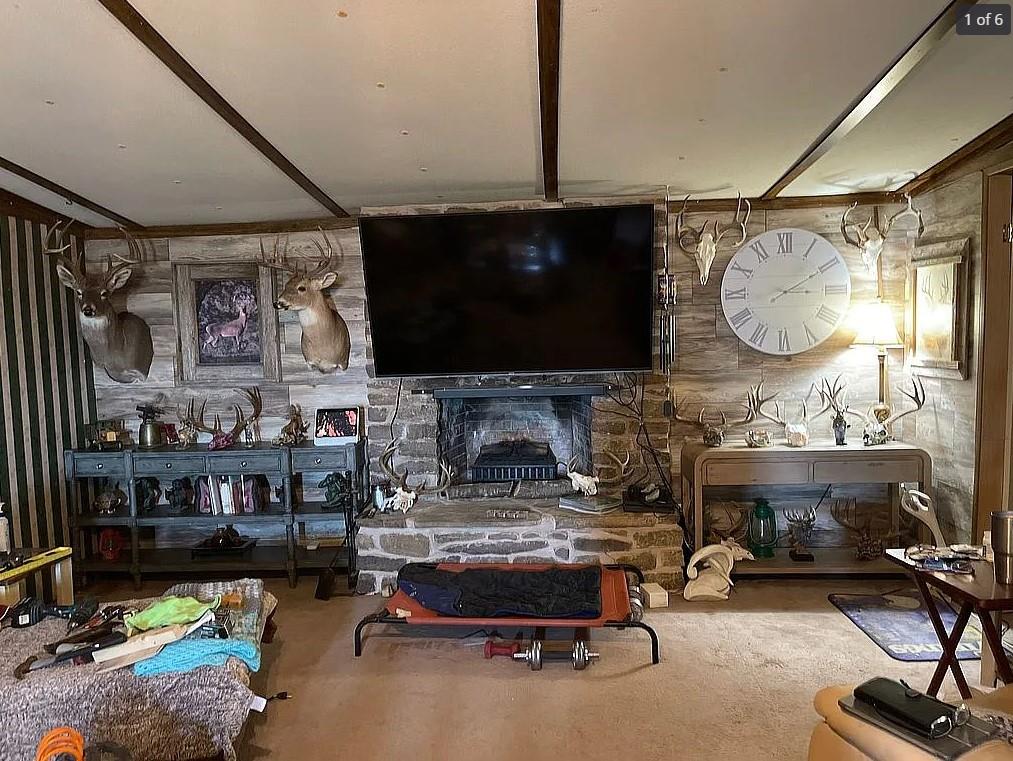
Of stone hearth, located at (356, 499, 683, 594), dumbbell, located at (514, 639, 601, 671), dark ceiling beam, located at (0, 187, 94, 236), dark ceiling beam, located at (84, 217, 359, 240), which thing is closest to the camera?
dumbbell, located at (514, 639, 601, 671)

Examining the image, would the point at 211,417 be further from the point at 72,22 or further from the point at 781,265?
the point at 781,265

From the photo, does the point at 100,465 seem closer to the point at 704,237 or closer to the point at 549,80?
the point at 549,80

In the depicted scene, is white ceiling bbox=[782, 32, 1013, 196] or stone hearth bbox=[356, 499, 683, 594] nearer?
white ceiling bbox=[782, 32, 1013, 196]

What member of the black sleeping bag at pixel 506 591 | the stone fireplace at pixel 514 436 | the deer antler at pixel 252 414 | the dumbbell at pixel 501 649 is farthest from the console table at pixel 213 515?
the dumbbell at pixel 501 649

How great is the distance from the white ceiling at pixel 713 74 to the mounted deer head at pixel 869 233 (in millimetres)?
1080

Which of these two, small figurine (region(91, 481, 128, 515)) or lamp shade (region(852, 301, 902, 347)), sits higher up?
lamp shade (region(852, 301, 902, 347))

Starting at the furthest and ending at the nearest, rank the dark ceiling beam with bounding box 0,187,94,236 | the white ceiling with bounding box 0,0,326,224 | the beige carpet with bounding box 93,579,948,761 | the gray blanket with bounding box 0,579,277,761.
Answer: the dark ceiling beam with bounding box 0,187,94,236 < the beige carpet with bounding box 93,579,948,761 < the gray blanket with bounding box 0,579,277,761 < the white ceiling with bounding box 0,0,326,224

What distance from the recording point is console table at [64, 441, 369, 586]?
14.2 ft

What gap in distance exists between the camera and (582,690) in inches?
117

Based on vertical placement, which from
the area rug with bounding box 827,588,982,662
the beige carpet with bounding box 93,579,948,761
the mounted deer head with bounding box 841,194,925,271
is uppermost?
the mounted deer head with bounding box 841,194,925,271

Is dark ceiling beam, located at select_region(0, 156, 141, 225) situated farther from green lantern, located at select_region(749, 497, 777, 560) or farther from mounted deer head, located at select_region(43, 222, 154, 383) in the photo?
green lantern, located at select_region(749, 497, 777, 560)

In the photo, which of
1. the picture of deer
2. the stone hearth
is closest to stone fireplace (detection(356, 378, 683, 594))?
the stone hearth

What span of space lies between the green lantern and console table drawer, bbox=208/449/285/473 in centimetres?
305

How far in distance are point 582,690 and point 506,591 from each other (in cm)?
68
